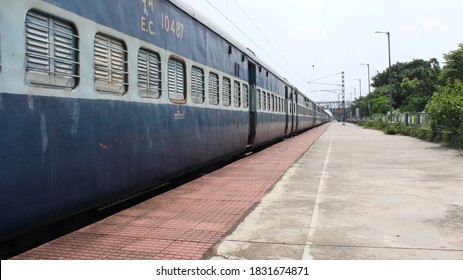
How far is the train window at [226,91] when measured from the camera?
34.1ft

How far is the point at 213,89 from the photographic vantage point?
372 inches

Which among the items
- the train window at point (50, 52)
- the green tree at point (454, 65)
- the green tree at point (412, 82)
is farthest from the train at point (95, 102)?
the green tree at point (412, 82)

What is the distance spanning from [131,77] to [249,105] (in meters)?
7.97

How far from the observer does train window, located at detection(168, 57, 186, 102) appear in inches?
279

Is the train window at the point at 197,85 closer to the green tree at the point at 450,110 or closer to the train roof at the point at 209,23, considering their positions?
the train roof at the point at 209,23

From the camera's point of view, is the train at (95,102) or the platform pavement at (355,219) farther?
the platform pavement at (355,219)

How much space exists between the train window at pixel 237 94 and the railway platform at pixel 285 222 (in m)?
2.43

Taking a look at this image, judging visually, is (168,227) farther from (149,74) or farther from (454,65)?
(454,65)

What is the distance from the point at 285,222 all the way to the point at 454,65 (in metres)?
44.3

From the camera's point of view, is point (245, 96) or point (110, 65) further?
point (245, 96)

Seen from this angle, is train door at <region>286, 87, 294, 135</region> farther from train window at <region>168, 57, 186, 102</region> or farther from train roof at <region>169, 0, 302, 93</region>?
train window at <region>168, 57, 186, 102</region>

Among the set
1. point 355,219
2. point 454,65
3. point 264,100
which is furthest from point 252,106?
point 454,65

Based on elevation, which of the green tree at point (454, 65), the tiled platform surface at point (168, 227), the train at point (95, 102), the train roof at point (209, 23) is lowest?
the tiled platform surface at point (168, 227)

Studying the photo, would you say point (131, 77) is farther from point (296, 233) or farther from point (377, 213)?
point (377, 213)
